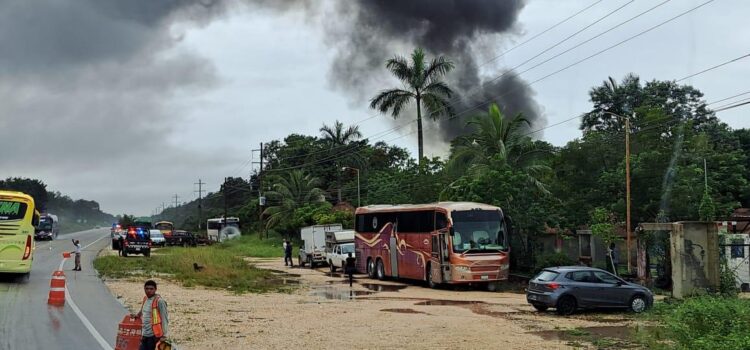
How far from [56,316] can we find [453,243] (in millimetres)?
15838

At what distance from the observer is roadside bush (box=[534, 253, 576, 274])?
30.7 meters

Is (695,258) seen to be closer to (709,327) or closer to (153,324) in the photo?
(709,327)

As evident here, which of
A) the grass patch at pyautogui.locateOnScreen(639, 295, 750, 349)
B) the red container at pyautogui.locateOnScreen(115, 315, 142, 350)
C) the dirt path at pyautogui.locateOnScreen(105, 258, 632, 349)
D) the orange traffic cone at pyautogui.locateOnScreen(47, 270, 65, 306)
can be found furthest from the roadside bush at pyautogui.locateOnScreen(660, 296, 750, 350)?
the orange traffic cone at pyautogui.locateOnScreen(47, 270, 65, 306)

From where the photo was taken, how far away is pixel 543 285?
20.0m

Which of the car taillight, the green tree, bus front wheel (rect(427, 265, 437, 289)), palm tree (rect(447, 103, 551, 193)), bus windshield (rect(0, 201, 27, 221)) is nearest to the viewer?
bus windshield (rect(0, 201, 27, 221))

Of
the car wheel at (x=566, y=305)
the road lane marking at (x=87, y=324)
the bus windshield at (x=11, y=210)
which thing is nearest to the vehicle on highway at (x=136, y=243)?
the bus windshield at (x=11, y=210)

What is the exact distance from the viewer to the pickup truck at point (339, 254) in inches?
1615

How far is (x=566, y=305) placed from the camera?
64.7 feet

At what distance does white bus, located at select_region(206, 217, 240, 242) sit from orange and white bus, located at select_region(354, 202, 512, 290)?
54.0 meters

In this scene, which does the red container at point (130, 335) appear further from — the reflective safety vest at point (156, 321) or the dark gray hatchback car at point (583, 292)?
the dark gray hatchback car at point (583, 292)

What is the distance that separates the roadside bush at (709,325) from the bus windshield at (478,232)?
16.3 m

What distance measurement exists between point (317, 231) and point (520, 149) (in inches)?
579

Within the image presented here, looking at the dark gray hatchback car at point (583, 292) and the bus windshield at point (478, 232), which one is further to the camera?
the bus windshield at point (478, 232)

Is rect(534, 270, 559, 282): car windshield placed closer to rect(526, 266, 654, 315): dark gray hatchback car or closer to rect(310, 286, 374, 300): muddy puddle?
rect(526, 266, 654, 315): dark gray hatchback car
